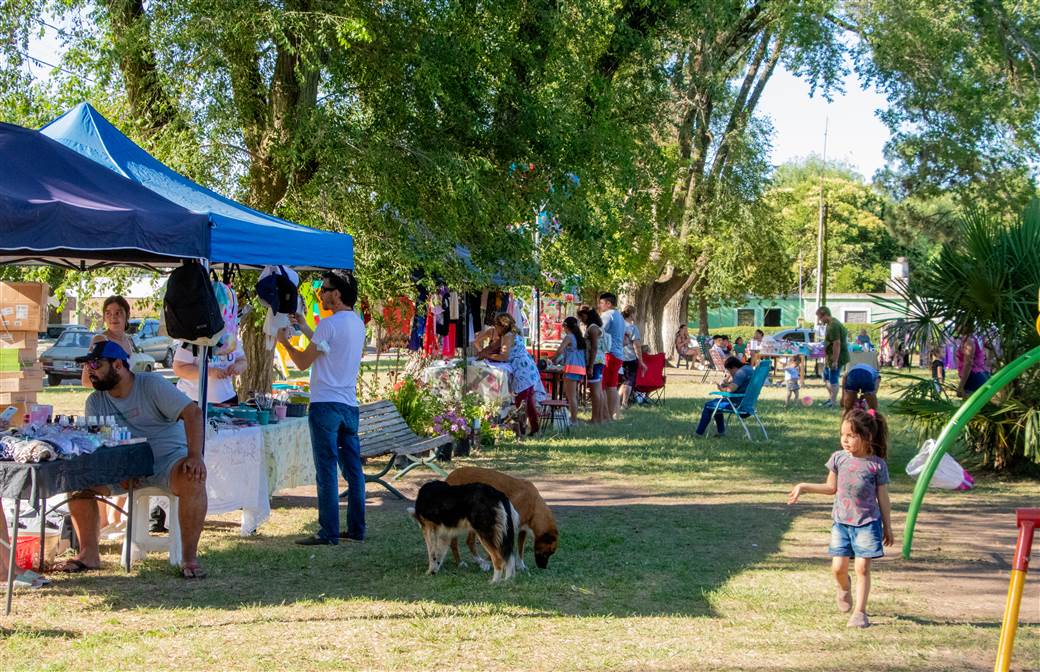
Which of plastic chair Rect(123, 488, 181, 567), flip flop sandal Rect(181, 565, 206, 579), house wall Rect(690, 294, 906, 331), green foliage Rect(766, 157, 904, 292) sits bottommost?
flip flop sandal Rect(181, 565, 206, 579)

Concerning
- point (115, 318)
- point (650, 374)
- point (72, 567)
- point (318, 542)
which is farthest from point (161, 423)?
point (650, 374)

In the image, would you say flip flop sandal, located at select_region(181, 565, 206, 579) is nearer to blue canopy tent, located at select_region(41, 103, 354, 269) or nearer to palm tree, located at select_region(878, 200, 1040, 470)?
blue canopy tent, located at select_region(41, 103, 354, 269)

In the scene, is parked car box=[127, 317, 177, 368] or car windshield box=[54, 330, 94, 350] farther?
parked car box=[127, 317, 177, 368]

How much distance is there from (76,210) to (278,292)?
96.2 inches

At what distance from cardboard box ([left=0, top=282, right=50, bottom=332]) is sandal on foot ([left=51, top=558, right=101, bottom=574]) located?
5.12 meters

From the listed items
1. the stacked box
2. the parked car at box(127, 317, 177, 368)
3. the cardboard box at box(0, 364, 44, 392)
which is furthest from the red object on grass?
the parked car at box(127, 317, 177, 368)

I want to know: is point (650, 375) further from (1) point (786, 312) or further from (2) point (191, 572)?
(1) point (786, 312)

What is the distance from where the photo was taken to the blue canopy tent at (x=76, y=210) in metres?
6.41

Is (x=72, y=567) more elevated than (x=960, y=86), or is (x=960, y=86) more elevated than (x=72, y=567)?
(x=960, y=86)

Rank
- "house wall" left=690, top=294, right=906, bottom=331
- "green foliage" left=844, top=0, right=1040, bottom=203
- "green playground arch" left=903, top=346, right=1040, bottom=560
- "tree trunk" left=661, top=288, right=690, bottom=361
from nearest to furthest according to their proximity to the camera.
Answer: "green playground arch" left=903, top=346, right=1040, bottom=560 < "green foliage" left=844, top=0, right=1040, bottom=203 < "tree trunk" left=661, top=288, right=690, bottom=361 < "house wall" left=690, top=294, right=906, bottom=331

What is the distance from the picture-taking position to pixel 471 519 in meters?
7.04

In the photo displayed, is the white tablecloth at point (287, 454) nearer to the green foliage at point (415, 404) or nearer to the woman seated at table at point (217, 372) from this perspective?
the woman seated at table at point (217, 372)

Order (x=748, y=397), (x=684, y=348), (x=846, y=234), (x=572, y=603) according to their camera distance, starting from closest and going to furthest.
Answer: (x=572, y=603), (x=748, y=397), (x=684, y=348), (x=846, y=234)

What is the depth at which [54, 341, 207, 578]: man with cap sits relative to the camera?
712 cm
